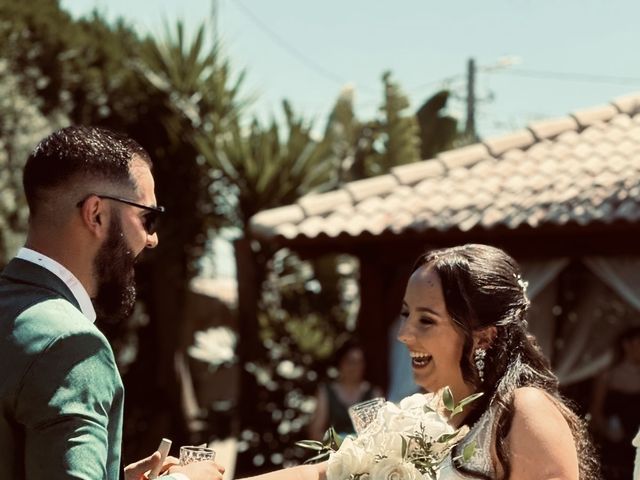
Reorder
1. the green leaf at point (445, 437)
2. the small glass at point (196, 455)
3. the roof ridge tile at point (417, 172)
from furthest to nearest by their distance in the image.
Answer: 1. the roof ridge tile at point (417, 172)
2. the green leaf at point (445, 437)
3. the small glass at point (196, 455)

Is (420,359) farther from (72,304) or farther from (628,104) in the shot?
(628,104)

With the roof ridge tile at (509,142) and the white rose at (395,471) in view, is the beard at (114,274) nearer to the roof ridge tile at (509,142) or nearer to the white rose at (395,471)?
the white rose at (395,471)

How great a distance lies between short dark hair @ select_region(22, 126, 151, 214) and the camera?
93.6 inches

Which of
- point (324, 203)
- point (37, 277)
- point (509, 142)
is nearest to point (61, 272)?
point (37, 277)

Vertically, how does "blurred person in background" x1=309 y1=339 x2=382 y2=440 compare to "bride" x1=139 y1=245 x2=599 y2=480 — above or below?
below

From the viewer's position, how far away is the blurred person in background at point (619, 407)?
834cm

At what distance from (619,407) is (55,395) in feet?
23.9

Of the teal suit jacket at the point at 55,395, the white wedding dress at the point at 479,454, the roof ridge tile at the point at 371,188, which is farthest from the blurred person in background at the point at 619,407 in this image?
the teal suit jacket at the point at 55,395

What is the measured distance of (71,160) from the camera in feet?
7.81

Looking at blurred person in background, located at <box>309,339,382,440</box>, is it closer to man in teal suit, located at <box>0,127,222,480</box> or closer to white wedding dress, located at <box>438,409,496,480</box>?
white wedding dress, located at <box>438,409,496,480</box>

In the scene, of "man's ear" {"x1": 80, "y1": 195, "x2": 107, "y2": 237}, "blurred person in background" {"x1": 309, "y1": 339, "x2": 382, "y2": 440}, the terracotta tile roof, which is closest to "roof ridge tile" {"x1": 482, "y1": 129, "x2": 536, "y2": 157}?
the terracotta tile roof

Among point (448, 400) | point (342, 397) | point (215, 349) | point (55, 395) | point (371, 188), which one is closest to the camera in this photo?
point (55, 395)

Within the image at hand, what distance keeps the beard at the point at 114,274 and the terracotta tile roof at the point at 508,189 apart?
596 centimetres

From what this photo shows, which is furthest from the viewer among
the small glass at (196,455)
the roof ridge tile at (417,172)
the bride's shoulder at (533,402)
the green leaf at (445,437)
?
the roof ridge tile at (417,172)
